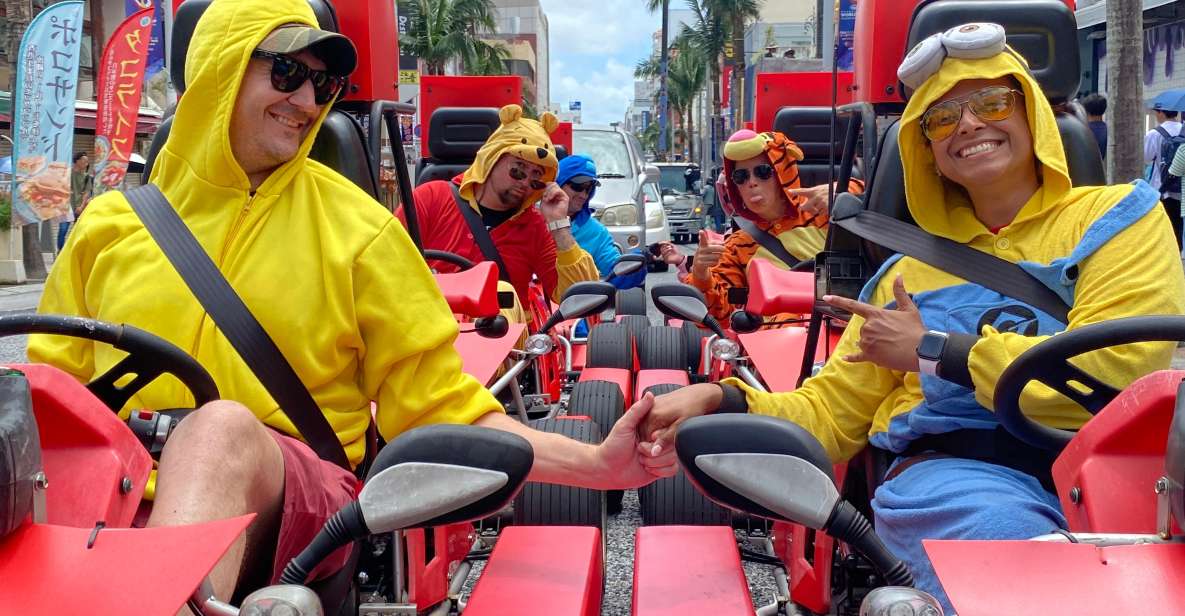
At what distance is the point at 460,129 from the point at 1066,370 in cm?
551

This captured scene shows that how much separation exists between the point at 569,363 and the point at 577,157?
137 cm

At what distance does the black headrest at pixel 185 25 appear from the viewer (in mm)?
3375

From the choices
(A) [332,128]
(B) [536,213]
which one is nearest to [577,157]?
(B) [536,213]

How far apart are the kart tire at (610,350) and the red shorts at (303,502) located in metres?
3.53

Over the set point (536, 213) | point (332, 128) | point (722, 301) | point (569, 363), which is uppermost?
point (332, 128)

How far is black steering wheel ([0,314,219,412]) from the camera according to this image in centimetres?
185

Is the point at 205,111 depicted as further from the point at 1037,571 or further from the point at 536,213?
the point at 536,213

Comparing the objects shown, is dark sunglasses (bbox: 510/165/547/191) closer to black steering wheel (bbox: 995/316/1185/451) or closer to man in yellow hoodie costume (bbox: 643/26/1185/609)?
man in yellow hoodie costume (bbox: 643/26/1185/609)

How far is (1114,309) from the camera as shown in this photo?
2.16 meters

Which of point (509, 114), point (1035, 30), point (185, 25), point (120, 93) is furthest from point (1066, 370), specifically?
point (120, 93)

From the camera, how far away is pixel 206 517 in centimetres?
169

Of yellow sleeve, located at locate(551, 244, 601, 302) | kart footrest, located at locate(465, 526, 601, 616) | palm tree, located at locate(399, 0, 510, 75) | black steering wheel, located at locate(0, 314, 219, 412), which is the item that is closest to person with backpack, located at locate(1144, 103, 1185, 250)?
yellow sleeve, located at locate(551, 244, 601, 302)

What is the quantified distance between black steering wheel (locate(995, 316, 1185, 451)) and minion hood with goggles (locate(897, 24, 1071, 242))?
501 mm

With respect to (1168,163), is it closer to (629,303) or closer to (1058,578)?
(629,303)
